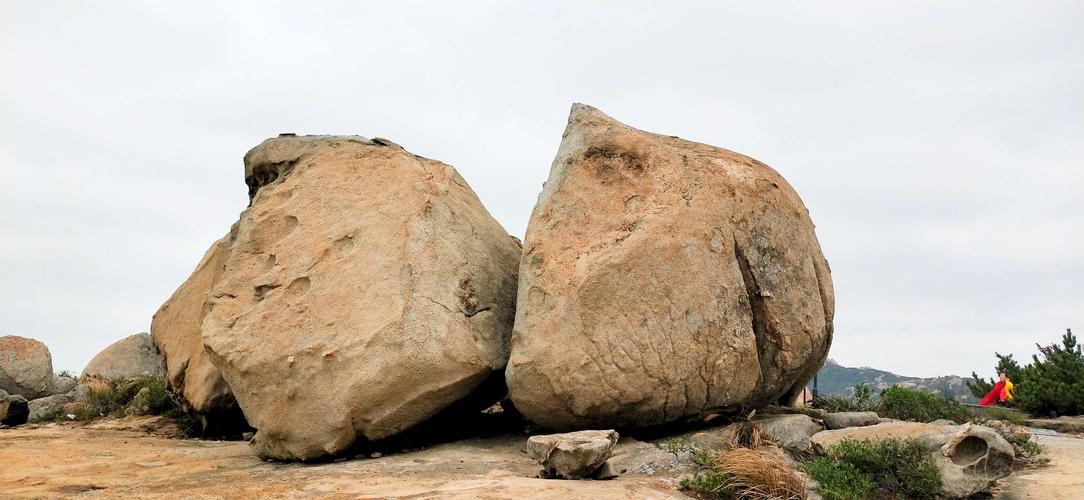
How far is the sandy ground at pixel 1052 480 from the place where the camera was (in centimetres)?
711

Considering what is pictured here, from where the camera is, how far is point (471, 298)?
878cm

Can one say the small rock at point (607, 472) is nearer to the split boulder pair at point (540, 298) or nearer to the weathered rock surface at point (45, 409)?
the split boulder pair at point (540, 298)

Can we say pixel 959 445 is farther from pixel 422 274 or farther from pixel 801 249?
pixel 422 274

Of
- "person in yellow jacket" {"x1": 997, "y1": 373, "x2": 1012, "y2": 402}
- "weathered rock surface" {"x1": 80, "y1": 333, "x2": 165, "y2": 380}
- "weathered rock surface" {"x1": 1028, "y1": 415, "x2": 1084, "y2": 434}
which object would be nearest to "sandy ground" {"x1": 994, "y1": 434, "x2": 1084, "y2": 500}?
"weathered rock surface" {"x1": 1028, "y1": 415, "x2": 1084, "y2": 434}

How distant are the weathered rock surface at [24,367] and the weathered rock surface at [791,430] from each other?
56.4 ft

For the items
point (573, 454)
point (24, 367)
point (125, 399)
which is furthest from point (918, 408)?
point (24, 367)

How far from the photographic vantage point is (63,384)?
20.9 metres

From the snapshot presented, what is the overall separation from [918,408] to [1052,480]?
3276mm

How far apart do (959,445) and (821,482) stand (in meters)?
1.36

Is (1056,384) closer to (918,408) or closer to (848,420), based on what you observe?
(918,408)

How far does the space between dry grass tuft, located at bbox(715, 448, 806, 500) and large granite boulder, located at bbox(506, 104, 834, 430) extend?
1.41m

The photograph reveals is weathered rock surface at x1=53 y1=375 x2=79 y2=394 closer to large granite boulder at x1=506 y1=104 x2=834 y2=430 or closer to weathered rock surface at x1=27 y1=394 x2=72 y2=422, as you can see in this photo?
weathered rock surface at x1=27 y1=394 x2=72 y2=422

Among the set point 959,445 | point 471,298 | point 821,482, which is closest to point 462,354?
point 471,298

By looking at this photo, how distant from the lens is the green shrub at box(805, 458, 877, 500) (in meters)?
6.55
